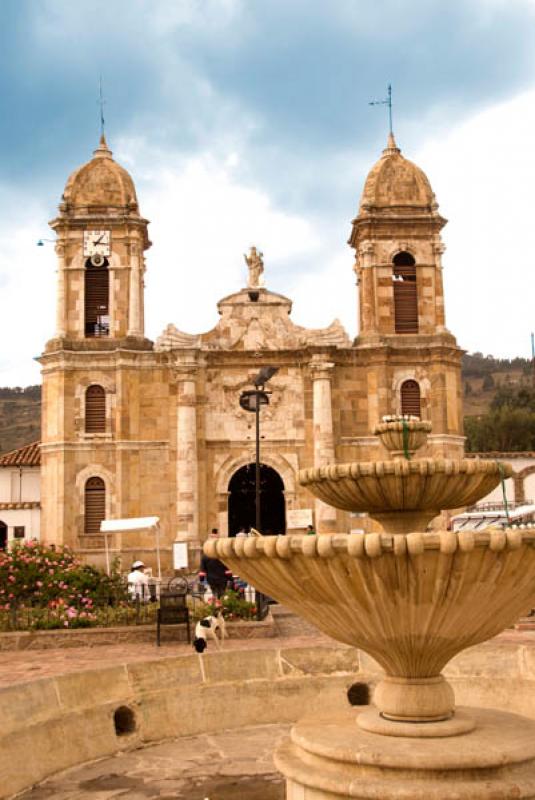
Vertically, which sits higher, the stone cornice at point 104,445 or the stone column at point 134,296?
the stone column at point 134,296

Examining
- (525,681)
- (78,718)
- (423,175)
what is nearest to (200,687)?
(78,718)

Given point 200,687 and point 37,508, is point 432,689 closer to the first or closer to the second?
point 200,687

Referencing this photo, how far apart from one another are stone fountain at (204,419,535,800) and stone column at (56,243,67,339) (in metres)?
24.0

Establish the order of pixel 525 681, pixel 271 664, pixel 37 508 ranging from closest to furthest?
pixel 525 681 < pixel 271 664 < pixel 37 508

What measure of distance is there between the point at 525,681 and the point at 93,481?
21.2 metres

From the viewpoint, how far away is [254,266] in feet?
97.9

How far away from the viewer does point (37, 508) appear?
3553 cm

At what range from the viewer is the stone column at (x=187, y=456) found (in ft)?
89.5

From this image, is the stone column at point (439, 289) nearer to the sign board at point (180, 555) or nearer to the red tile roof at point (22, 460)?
the sign board at point (180, 555)

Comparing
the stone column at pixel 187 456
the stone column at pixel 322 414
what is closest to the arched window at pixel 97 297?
the stone column at pixel 187 456

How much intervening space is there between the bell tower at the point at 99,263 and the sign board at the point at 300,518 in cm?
761

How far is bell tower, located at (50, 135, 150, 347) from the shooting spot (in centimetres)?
2908

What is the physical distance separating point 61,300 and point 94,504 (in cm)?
671

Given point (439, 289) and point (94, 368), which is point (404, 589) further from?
point (439, 289)
